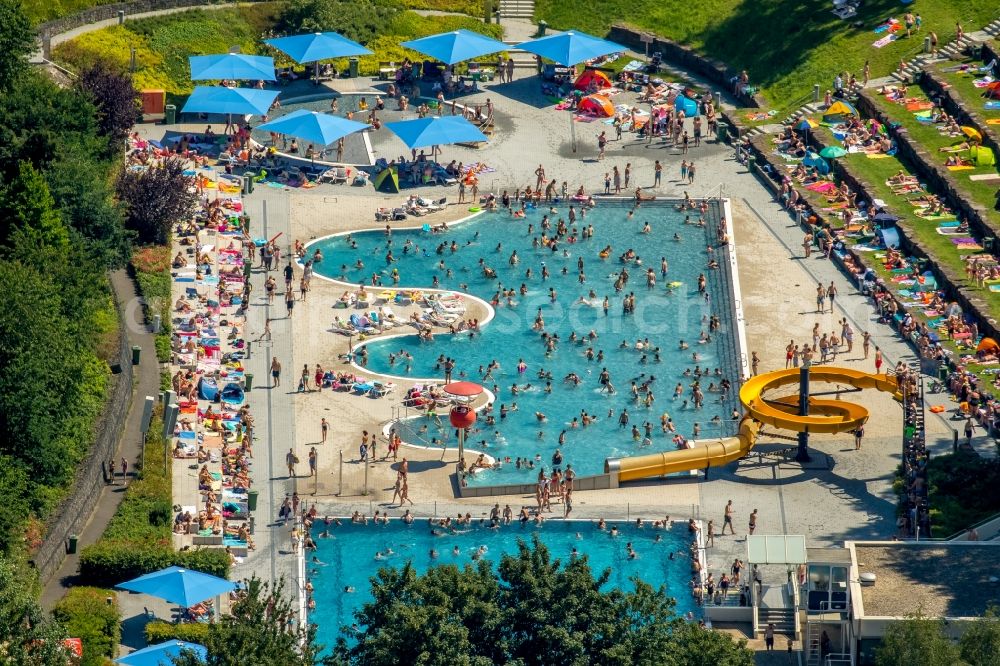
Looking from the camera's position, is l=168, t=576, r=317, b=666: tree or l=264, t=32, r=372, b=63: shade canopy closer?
l=168, t=576, r=317, b=666: tree

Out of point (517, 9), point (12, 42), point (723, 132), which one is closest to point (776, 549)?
point (723, 132)

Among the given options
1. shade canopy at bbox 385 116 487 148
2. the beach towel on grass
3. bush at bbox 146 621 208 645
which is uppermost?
the beach towel on grass

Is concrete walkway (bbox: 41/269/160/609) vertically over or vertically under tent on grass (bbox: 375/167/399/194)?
under

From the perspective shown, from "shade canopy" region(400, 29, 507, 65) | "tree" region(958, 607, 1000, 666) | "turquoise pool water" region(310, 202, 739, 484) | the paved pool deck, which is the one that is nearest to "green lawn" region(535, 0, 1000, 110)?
"shade canopy" region(400, 29, 507, 65)

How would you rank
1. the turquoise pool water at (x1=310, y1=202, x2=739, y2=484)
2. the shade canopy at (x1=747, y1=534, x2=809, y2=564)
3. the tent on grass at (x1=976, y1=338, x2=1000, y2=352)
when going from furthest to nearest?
the tent on grass at (x1=976, y1=338, x2=1000, y2=352)
the turquoise pool water at (x1=310, y1=202, x2=739, y2=484)
the shade canopy at (x1=747, y1=534, x2=809, y2=564)

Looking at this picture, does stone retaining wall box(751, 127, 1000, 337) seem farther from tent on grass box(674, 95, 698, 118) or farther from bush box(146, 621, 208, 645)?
bush box(146, 621, 208, 645)

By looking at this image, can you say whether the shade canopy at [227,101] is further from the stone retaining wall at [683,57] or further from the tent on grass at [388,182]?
the stone retaining wall at [683,57]

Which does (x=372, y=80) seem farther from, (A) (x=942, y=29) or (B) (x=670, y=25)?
(A) (x=942, y=29)
